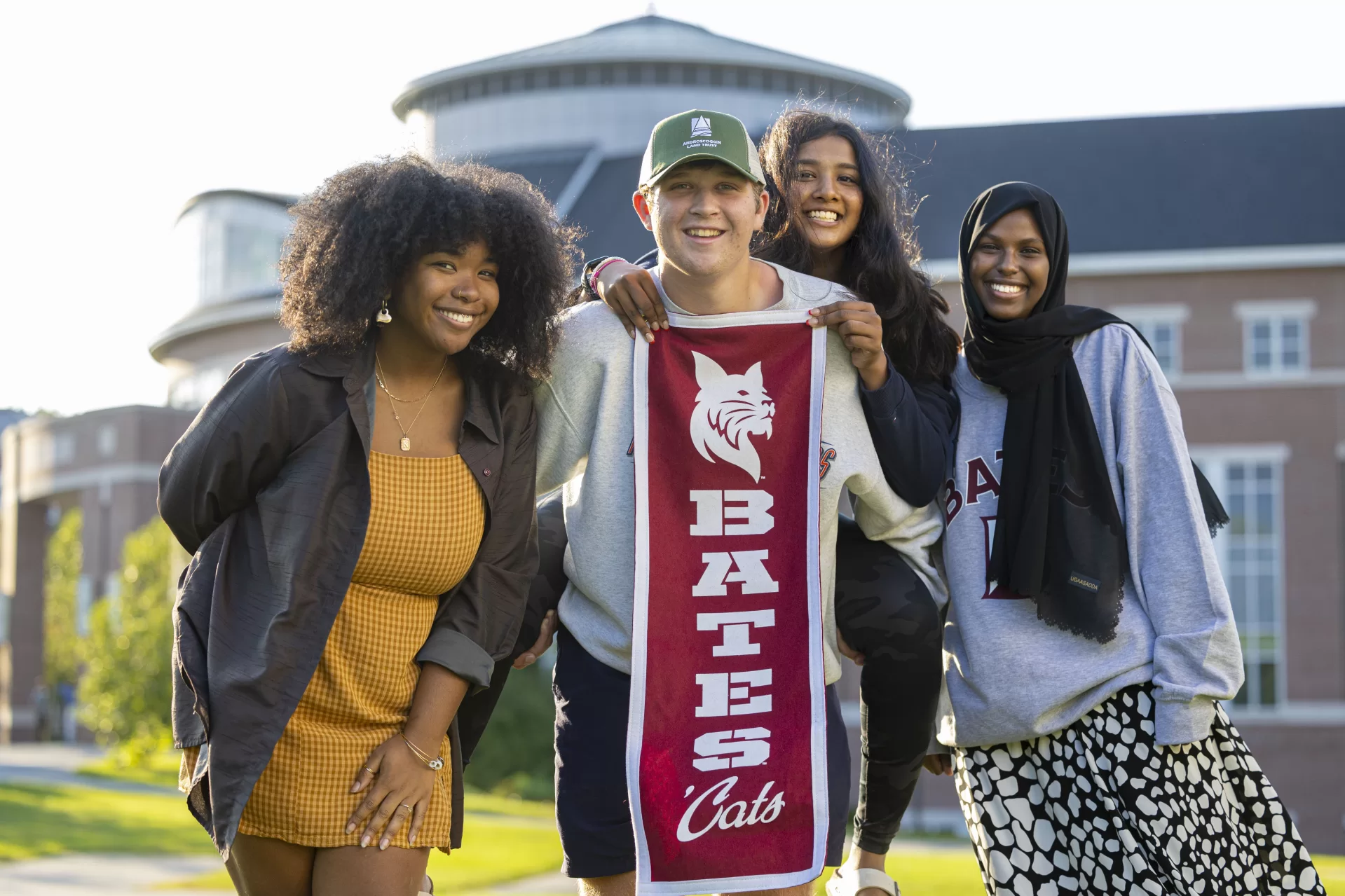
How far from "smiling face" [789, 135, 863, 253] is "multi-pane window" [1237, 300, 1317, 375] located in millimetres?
25006

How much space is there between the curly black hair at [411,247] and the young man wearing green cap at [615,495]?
0.20 m

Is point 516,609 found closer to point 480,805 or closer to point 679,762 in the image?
point 679,762

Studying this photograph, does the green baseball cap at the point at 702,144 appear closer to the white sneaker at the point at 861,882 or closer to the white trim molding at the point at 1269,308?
the white sneaker at the point at 861,882

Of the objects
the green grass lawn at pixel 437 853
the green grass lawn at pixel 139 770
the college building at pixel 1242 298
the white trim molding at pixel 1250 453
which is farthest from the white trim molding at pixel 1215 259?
the green grass lawn at pixel 139 770

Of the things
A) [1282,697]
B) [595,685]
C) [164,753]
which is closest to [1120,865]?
[595,685]

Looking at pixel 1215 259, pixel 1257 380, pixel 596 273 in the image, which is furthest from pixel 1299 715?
pixel 596 273

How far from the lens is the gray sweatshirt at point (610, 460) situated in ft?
12.9

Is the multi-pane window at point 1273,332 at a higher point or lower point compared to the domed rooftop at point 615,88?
lower

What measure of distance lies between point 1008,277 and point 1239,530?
24767 mm

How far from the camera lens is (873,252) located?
4.29m

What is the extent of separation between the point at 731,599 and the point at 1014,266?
4.16 feet

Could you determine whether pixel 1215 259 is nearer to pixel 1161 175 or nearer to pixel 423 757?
pixel 1161 175

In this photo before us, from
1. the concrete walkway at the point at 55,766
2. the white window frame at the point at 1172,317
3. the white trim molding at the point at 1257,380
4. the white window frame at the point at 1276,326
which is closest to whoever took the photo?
the concrete walkway at the point at 55,766

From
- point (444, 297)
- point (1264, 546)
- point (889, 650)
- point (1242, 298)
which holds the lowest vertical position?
point (1264, 546)
